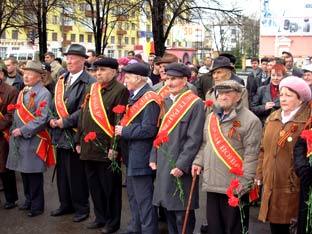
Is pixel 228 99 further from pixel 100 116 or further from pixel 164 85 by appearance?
pixel 164 85

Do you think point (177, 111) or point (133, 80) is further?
point (133, 80)

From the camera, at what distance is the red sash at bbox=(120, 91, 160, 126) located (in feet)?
15.9

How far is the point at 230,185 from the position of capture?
395 centimetres

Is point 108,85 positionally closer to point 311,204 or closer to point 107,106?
point 107,106

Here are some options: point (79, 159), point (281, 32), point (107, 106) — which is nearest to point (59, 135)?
point (79, 159)

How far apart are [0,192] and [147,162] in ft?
11.0

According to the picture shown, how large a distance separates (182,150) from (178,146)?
53 mm

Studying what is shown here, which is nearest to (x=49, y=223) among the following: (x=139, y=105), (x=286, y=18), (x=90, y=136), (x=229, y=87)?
(x=90, y=136)

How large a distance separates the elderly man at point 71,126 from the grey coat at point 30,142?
0.16 meters

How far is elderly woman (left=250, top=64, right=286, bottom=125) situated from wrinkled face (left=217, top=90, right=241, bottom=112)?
2.11 metres

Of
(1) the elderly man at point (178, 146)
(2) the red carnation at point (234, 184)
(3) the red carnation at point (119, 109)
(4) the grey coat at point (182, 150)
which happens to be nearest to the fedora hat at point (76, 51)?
(3) the red carnation at point (119, 109)

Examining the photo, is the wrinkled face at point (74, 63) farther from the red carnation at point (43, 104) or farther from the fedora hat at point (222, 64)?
the fedora hat at point (222, 64)

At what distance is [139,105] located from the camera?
4.86 m

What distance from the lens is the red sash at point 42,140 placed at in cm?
595
